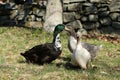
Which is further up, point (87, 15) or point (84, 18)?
point (87, 15)

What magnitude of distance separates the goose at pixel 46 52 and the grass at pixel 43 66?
0.16 meters

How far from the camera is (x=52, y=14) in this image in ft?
45.2

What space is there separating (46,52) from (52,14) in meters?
4.95

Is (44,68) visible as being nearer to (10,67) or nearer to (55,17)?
(10,67)

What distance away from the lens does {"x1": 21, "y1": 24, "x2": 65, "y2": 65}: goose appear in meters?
8.93

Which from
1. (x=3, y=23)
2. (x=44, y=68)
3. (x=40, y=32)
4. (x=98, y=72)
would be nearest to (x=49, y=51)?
(x=44, y=68)

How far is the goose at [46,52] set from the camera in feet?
29.3

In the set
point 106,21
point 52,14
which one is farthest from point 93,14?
point 52,14

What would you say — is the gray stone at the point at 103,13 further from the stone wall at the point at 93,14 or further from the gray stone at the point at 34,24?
the gray stone at the point at 34,24

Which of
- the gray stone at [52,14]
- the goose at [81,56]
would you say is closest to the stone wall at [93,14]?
the gray stone at [52,14]

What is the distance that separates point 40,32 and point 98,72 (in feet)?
16.8

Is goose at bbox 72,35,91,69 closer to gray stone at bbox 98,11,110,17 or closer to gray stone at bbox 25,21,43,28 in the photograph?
gray stone at bbox 98,11,110,17

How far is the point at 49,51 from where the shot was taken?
352 inches

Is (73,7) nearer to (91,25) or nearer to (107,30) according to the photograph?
(91,25)
